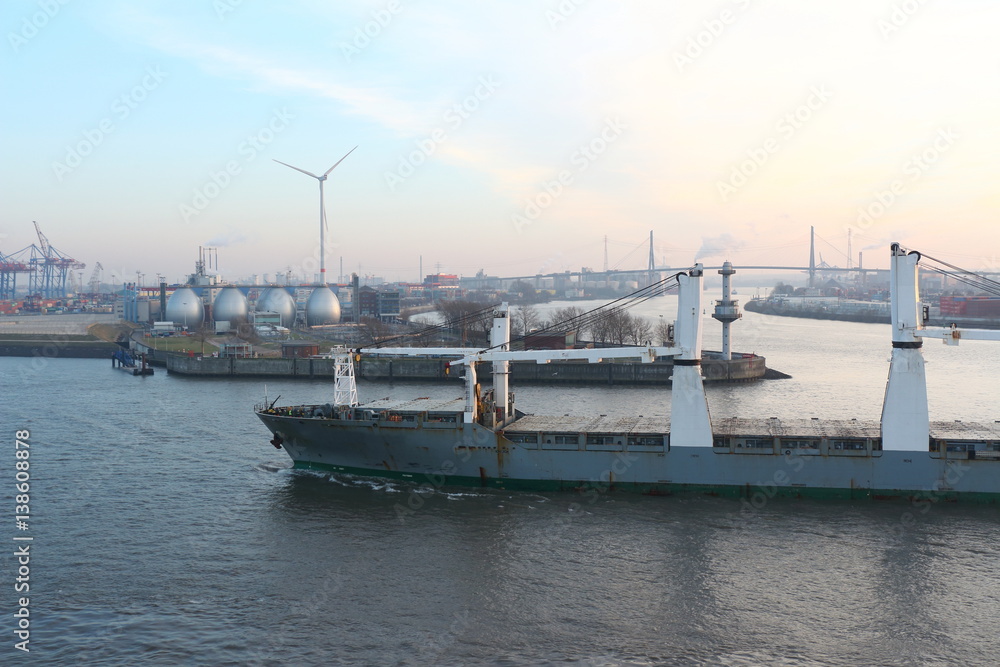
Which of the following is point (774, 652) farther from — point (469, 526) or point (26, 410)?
point (26, 410)

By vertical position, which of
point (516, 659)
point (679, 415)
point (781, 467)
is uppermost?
point (679, 415)

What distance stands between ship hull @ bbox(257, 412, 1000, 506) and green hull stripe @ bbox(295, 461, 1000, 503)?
29 mm

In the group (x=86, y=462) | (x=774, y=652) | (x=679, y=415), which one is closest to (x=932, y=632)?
(x=774, y=652)

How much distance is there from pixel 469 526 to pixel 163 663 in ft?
28.8

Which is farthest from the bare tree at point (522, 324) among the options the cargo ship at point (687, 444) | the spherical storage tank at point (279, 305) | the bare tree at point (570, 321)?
the cargo ship at point (687, 444)

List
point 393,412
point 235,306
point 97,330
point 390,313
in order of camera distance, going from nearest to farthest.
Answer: point 393,412 < point 97,330 < point 235,306 < point 390,313

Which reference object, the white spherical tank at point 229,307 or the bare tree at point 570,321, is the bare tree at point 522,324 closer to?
the bare tree at point 570,321

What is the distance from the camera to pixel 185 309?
9000 cm

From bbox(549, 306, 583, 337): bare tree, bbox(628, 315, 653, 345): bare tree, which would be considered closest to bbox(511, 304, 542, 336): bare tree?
bbox(549, 306, 583, 337): bare tree

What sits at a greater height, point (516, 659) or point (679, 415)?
point (679, 415)

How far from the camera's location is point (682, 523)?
826 inches

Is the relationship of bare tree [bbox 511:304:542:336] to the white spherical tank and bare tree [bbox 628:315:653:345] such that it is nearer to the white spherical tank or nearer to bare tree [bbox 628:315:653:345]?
bare tree [bbox 628:315:653:345]

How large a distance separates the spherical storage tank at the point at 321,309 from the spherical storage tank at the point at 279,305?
262 cm

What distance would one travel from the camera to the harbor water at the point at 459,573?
47.5 ft
